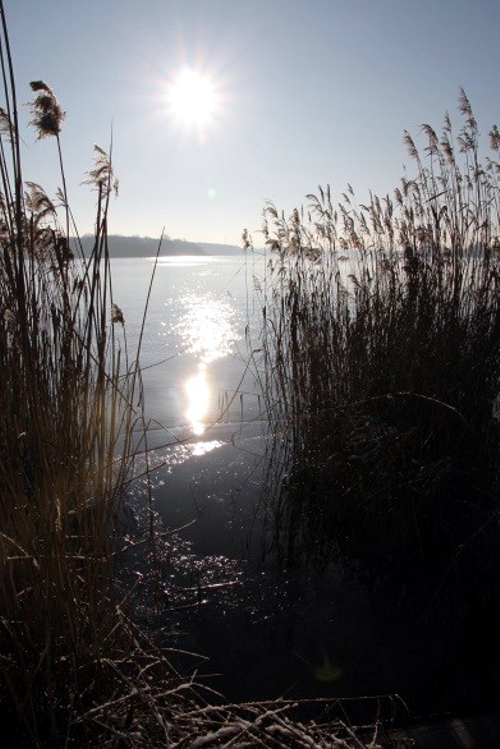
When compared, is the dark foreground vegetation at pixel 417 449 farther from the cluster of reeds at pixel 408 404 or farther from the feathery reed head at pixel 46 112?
the feathery reed head at pixel 46 112

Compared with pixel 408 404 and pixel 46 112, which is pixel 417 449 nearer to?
pixel 408 404

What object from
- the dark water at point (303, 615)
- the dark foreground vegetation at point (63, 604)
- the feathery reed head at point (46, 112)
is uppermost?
the feathery reed head at point (46, 112)

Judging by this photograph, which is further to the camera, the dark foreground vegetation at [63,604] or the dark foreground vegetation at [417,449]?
the dark foreground vegetation at [417,449]

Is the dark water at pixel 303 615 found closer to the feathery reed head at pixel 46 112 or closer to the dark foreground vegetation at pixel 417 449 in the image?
the dark foreground vegetation at pixel 417 449

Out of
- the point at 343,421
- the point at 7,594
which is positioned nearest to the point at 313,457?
the point at 343,421

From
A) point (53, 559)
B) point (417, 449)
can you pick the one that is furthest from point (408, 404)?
point (53, 559)

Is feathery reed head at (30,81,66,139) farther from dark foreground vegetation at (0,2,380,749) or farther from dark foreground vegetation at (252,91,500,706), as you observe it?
dark foreground vegetation at (252,91,500,706)

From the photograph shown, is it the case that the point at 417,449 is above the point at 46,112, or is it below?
below

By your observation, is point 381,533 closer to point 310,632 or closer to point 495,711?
point 310,632

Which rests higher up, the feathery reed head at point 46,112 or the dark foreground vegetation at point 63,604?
the feathery reed head at point 46,112

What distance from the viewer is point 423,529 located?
2166 mm

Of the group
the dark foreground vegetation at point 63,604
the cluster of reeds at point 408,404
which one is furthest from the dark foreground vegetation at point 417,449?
the dark foreground vegetation at point 63,604

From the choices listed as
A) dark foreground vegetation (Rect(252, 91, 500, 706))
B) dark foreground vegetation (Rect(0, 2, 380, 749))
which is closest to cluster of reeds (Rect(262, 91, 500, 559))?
dark foreground vegetation (Rect(252, 91, 500, 706))

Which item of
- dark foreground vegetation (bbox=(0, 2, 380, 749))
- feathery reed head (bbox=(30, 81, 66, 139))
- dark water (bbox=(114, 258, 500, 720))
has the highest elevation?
feathery reed head (bbox=(30, 81, 66, 139))
